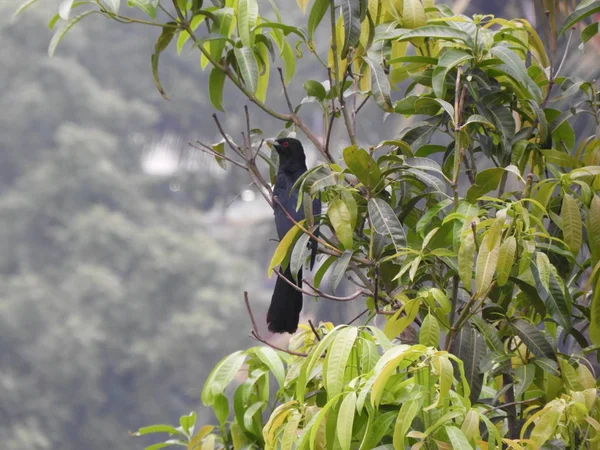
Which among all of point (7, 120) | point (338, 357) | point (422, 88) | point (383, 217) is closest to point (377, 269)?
point (383, 217)

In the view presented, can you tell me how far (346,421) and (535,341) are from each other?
1.34ft

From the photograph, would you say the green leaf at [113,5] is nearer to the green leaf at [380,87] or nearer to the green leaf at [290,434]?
the green leaf at [380,87]

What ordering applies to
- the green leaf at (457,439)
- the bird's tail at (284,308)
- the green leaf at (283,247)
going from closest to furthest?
the green leaf at (457,439) < the green leaf at (283,247) < the bird's tail at (284,308)

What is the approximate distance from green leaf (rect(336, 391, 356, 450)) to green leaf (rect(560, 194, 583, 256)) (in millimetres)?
440

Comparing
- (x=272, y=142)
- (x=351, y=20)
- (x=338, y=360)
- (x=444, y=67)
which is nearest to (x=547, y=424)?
(x=338, y=360)

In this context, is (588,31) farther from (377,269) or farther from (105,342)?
(105,342)

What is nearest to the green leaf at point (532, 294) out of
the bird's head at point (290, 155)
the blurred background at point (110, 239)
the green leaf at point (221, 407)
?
the green leaf at point (221, 407)

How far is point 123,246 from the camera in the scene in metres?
13.0

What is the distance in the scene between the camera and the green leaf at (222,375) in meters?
1.27

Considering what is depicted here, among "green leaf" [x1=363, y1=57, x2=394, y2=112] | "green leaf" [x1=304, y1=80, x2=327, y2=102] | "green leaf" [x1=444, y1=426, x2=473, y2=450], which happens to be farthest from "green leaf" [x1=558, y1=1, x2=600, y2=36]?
"green leaf" [x1=444, y1=426, x2=473, y2=450]

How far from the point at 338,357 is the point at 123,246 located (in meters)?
12.4

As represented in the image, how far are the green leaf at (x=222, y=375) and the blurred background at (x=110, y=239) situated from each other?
9360mm

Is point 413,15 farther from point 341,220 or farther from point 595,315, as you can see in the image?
point 595,315

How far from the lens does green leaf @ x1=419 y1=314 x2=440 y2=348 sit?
1073mm
